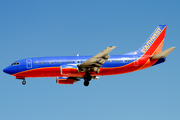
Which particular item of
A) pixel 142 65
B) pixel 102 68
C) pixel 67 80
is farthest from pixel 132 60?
pixel 67 80

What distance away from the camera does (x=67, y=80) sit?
51.5m

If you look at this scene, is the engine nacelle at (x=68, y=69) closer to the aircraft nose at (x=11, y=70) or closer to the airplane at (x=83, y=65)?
the airplane at (x=83, y=65)

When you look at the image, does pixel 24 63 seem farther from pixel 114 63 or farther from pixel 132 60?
pixel 132 60

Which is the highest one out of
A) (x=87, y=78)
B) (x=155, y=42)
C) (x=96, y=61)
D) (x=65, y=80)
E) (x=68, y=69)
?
(x=155, y=42)

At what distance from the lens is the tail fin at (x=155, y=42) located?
166 ft

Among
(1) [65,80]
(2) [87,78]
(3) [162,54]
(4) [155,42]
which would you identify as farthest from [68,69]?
(4) [155,42]

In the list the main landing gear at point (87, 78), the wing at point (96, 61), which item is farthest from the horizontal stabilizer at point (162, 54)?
the main landing gear at point (87, 78)

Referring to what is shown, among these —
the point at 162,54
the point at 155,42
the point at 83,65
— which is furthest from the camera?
the point at 155,42

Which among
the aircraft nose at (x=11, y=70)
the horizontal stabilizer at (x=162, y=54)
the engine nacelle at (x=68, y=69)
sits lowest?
the engine nacelle at (x=68, y=69)

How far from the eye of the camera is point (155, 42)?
51.5 metres

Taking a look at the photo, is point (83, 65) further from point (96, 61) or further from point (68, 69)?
point (68, 69)

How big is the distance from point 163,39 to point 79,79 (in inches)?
643

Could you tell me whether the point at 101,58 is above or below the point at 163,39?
below

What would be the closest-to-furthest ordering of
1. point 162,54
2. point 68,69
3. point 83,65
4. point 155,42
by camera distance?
point 68,69
point 83,65
point 162,54
point 155,42
